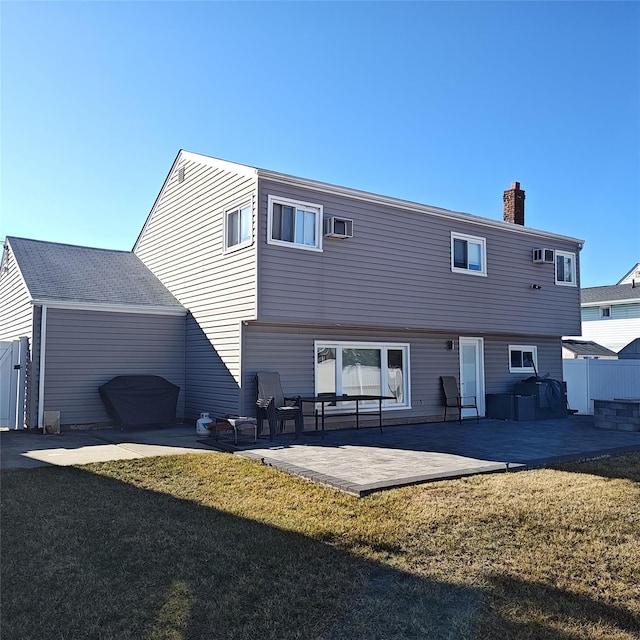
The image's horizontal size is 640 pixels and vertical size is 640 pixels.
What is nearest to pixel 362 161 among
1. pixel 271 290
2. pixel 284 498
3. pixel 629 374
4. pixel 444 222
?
pixel 444 222

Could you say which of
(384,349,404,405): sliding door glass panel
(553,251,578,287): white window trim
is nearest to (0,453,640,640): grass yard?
(384,349,404,405): sliding door glass panel

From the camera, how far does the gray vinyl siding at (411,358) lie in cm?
1095

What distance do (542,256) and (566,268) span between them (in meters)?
1.57

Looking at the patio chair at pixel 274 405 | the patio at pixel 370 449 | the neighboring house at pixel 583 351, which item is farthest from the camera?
the neighboring house at pixel 583 351

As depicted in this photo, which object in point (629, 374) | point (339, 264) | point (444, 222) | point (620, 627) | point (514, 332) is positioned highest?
point (444, 222)

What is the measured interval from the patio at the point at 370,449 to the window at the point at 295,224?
3.82 m

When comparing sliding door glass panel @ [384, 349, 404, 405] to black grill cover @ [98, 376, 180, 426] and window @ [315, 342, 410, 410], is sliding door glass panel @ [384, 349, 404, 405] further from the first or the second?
black grill cover @ [98, 376, 180, 426]

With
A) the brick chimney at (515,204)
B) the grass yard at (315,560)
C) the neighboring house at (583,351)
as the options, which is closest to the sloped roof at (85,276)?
the grass yard at (315,560)

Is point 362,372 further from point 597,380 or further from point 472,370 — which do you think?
point 597,380

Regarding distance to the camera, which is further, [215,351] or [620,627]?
[215,351]

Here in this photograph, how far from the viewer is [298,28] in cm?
1055

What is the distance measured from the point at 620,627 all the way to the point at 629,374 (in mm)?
14151

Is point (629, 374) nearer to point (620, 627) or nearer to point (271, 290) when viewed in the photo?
point (271, 290)

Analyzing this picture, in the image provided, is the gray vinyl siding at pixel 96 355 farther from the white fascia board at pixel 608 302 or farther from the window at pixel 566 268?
the white fascia board at pixel 608 302
